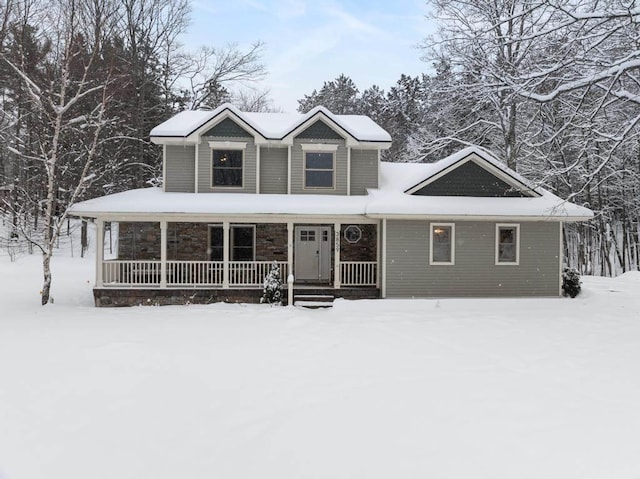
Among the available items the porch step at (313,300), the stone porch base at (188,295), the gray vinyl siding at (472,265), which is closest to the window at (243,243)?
the stone porch base at (188,295)

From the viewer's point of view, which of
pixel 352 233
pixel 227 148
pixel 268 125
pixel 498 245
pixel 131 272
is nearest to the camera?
pixel 131 272

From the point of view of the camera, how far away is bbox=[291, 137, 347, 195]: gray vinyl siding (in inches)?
551

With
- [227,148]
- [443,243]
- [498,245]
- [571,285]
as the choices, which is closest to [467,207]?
[443,243]

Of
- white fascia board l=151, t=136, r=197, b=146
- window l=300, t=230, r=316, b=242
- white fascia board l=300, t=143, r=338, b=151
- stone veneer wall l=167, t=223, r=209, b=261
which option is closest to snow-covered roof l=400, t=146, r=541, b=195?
white fascia board l=300, t=143, r=338, b=151

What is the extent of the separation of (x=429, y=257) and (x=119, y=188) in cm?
1654

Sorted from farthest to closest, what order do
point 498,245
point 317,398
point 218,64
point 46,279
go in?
point 218,64 → point 498,245 → point 46,279 → point 317,398

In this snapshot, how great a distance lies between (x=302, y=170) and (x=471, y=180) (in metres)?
5.38

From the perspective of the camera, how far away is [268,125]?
14.9 m

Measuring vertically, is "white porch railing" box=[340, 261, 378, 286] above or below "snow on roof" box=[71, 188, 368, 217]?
below

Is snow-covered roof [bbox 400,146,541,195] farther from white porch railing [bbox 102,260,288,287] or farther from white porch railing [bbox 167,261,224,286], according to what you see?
white porch railing [bbox 167,261,224,286]

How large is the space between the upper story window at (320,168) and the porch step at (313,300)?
3.81m

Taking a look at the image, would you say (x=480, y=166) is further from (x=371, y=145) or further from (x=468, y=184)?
(x=371, y=145)

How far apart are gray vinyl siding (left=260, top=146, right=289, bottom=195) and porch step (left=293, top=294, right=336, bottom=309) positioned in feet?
12.1

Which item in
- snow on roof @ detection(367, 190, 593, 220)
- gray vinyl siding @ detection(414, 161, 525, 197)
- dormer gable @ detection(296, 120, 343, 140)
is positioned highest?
dormer gable @ detection(296, 120, 343, 140)
